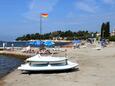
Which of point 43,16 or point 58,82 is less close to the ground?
point 43,16

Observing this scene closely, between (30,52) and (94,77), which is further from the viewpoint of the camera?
(30,52)

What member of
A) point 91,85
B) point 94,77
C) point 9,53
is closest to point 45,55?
point 94,77

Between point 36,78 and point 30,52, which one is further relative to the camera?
point 30,52

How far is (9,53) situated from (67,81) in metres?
45.1

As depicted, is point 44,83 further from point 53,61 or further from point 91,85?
point 53,61

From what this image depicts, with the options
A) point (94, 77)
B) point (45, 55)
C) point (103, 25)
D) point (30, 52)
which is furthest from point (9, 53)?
point (103, 25)

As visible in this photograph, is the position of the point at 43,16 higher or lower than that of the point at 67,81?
higher

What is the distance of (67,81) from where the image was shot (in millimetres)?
21703

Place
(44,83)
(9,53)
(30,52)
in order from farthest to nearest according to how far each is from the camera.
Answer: (9,53)
(30,52)
(44,83)

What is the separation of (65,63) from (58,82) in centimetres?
596

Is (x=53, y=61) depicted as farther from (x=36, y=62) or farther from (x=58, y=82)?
(x=58, y=82)

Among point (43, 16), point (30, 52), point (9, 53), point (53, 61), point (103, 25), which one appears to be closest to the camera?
point (53, 61)

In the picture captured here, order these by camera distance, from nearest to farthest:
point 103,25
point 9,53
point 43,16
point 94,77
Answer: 1. point 94,77
2. point 43,16
3. point 9,53
4. point 103,25

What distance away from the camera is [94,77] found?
76.5 feet
